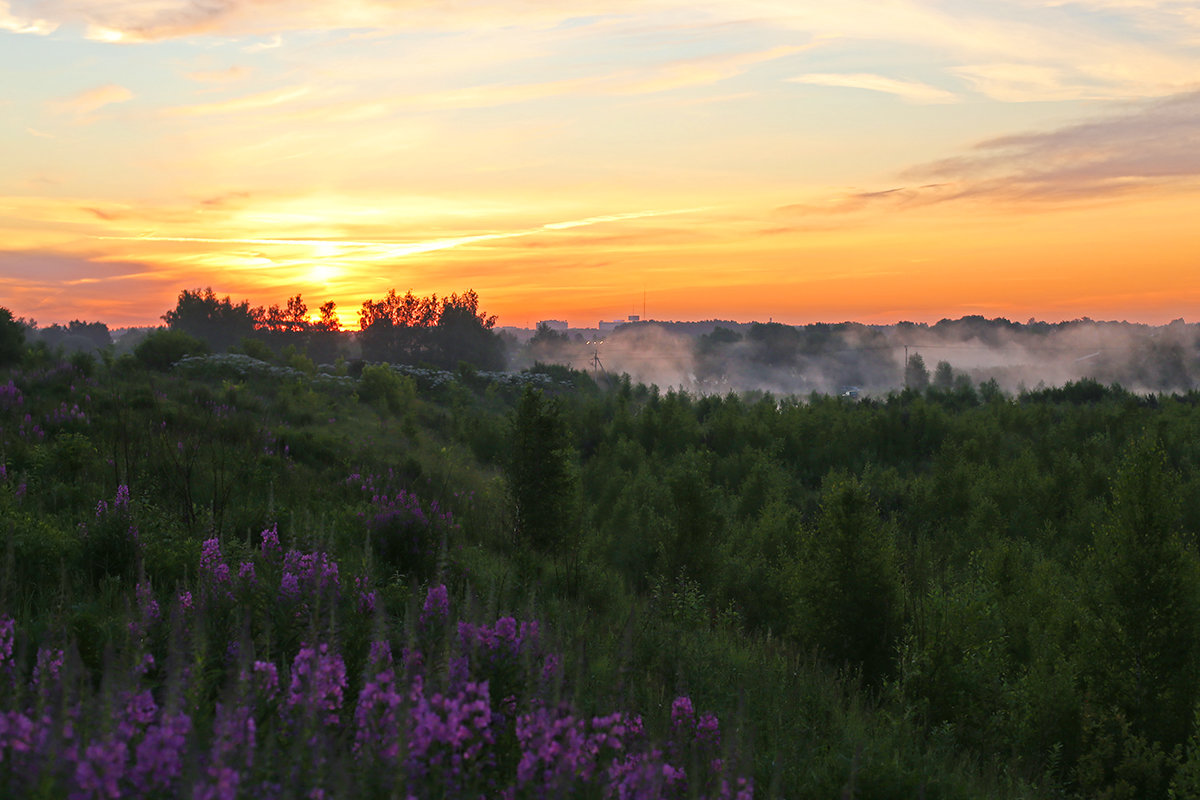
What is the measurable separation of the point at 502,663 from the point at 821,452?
27157 mm

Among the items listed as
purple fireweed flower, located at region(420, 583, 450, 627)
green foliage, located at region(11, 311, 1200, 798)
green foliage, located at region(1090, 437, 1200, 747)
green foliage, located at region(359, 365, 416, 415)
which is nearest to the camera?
purple fireweed flower, located at region(420, 583, 450, 627)

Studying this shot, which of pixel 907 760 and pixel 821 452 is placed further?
pixel 821 452

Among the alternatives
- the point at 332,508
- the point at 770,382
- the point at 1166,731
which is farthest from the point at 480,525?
the point at 770,382

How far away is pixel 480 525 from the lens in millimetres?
13039

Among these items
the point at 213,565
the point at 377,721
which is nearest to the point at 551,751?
the point at 377,721

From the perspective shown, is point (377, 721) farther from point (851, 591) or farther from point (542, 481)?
point (542, 481)

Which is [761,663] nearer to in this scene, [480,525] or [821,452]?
[480,525]

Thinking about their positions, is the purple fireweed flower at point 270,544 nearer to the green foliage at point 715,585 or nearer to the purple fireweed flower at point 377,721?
the green foliage at point 715,585

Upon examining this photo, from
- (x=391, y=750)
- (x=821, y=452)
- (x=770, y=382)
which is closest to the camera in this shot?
(x=391, y=750)

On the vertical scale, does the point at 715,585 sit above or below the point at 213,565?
below

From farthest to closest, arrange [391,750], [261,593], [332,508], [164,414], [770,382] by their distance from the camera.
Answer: [770,382] < [164,414] < [332,508] < [261,593] < [391,750]

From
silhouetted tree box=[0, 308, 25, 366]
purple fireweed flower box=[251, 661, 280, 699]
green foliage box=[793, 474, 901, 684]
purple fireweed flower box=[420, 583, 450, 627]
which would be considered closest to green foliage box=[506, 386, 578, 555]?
green foliage box=[793, 474, 901, 684]

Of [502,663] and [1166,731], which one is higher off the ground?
[502,663]

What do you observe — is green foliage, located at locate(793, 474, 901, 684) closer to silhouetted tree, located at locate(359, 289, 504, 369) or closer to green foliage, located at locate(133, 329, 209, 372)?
green foliage, located at locate(133, 329, 209, 372)
